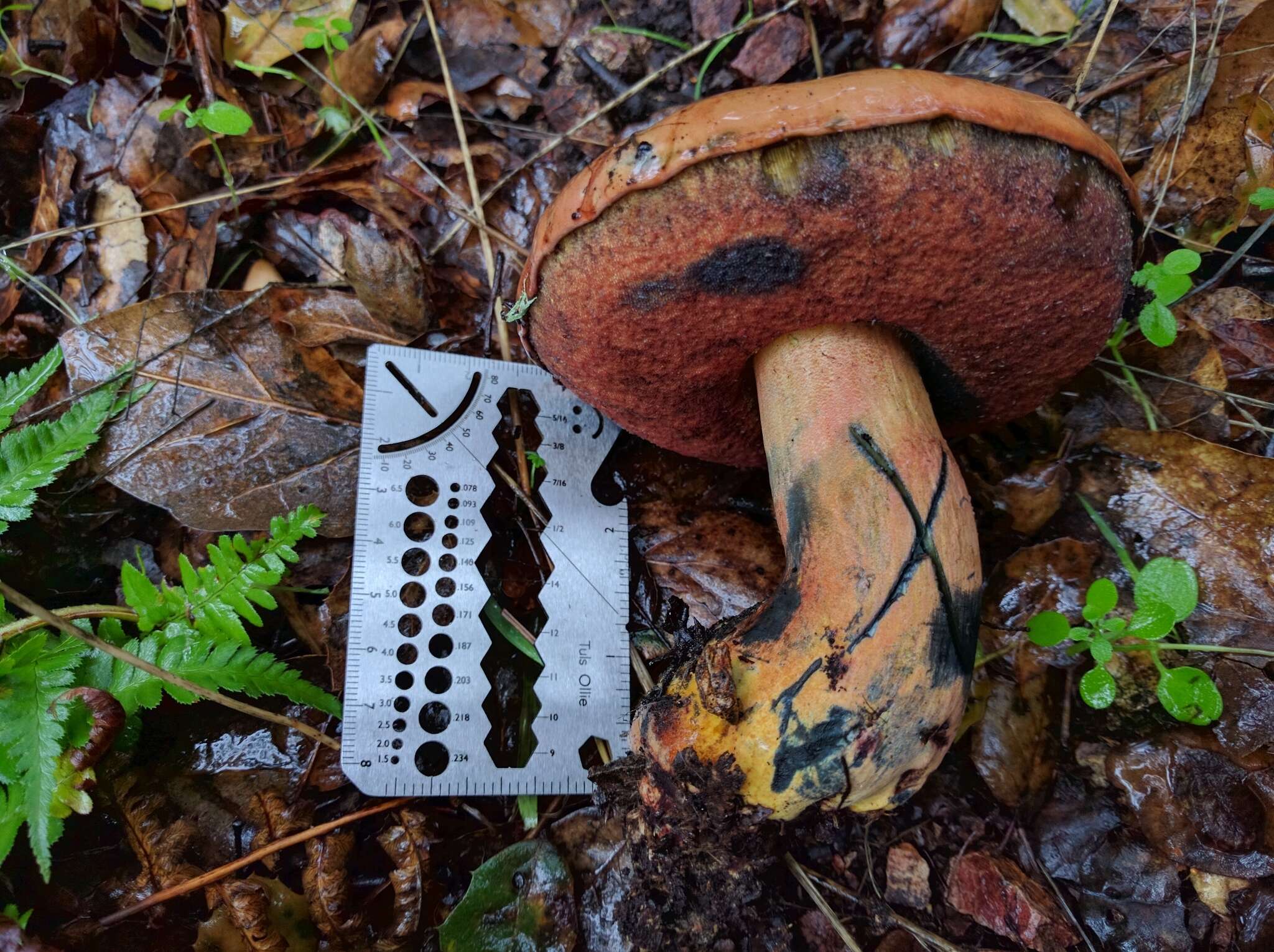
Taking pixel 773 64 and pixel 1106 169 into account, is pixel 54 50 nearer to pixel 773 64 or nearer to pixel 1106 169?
pixel 773 64

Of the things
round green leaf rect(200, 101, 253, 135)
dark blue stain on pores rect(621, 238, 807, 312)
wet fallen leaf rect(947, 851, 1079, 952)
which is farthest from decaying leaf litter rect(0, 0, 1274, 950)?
dark blue stain on pores rect(621, 238, 807, 312)

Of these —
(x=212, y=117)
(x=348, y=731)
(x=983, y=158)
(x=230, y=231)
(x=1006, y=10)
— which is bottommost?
(x=348, y=731)

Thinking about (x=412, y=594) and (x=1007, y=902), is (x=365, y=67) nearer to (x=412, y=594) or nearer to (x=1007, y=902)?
(x=412, y=594)

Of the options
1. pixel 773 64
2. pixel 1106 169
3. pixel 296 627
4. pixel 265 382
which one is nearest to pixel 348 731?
pixel 296 627

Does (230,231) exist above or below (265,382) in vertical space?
above

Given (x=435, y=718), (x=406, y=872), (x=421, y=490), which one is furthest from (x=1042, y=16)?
(x=406, y=872)

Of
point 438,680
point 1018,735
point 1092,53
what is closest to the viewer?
point 1018,735
